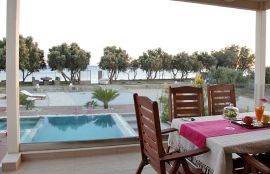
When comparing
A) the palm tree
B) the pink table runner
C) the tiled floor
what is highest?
the palm tree

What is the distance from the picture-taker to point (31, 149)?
358 cm

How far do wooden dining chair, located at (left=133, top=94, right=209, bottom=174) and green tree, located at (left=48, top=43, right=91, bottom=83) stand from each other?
1745 millimetres

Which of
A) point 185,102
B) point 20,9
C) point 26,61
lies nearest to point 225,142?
point 185,102

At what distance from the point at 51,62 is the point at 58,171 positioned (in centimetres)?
150

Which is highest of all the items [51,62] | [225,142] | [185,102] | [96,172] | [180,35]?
[180,35]

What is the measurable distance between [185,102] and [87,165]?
4.99 ft

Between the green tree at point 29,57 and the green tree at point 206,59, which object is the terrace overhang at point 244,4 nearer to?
the green tree at point 206,59

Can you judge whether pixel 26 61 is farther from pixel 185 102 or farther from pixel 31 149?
pixel 185 102

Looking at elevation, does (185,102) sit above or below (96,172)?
above

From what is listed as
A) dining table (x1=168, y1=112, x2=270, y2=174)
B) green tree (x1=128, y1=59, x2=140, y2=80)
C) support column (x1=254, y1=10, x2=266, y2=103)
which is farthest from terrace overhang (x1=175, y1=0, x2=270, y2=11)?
dining table (x1=168, y1=112, x2=270, y2=174)

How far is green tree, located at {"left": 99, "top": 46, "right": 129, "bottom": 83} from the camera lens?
3879 millimetres

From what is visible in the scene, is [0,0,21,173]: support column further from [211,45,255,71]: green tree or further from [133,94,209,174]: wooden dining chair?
[211,45,255,71]: green tree

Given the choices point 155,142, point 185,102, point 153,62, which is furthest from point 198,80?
point 155,142

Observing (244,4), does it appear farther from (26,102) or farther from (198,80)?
(26,102)
